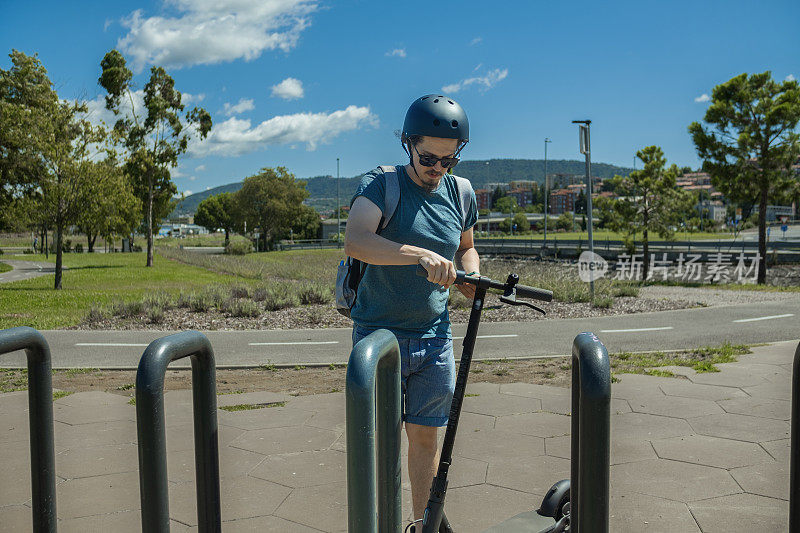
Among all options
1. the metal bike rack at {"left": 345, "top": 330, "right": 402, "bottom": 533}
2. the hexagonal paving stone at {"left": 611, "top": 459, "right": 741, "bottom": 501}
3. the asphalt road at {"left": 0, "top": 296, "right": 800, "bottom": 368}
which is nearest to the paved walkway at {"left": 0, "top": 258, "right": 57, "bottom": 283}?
the asphalt road at {"left": 0, "top": 296, "right": 800, "bottom": 368}

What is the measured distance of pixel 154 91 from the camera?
32.6 meters

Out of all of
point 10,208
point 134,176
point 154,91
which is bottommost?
point 10,208

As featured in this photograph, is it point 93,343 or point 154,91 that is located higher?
point 154,91

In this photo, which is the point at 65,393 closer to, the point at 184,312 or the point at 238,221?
the point at 184,312

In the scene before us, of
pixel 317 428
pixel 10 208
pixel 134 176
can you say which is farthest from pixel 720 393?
pixel 134 176

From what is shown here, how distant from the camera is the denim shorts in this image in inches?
100

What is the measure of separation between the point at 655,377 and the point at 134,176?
30.0 metres

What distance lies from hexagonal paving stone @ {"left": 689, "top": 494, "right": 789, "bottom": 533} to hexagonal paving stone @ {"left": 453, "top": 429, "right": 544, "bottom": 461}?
108cm

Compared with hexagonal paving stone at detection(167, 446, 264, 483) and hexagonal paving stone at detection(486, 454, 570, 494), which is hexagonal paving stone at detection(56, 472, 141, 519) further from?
hexagonal paving stone at detection(486, 454, 570, 494)

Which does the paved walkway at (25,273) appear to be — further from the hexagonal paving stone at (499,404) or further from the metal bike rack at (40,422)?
the metal bike rack at (40,422)

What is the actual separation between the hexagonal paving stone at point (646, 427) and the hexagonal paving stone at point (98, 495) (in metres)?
2.97

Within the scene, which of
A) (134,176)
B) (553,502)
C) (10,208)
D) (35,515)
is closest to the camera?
(35,515)

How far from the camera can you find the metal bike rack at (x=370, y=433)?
171cm

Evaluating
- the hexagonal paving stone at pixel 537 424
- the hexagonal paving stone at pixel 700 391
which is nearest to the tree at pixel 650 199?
the hexagonal paving stone at pixel 700 391
